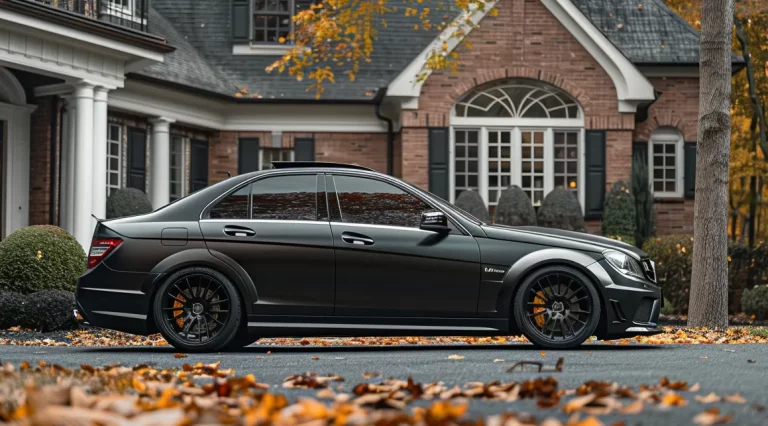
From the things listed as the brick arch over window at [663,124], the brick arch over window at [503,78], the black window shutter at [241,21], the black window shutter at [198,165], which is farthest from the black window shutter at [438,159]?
the black window shutter at [241,21]

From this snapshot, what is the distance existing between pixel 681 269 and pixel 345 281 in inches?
469

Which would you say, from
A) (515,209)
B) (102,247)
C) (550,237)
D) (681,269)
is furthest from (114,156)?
(550,237)

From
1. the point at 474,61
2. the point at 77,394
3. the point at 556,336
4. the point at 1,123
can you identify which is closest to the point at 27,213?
the point at 1,123

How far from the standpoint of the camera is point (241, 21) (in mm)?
25719

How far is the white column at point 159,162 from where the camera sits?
22.6m

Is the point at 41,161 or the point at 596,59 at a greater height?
the point at 596,59

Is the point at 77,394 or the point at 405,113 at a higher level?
the point at 405,113

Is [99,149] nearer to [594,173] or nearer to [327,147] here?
[327,147]

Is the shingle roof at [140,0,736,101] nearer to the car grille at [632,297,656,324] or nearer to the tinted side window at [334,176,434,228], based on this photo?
the tinted side window at [334,176,434,228]

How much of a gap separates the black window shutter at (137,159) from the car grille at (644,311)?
14.3 metres

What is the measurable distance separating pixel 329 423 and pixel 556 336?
15.9 feet

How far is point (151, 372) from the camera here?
23.2ft

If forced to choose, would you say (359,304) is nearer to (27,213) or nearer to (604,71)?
(27,213)

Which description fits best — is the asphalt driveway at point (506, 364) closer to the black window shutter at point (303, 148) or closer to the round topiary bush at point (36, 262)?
the round topiary bush at point (36, 262)
